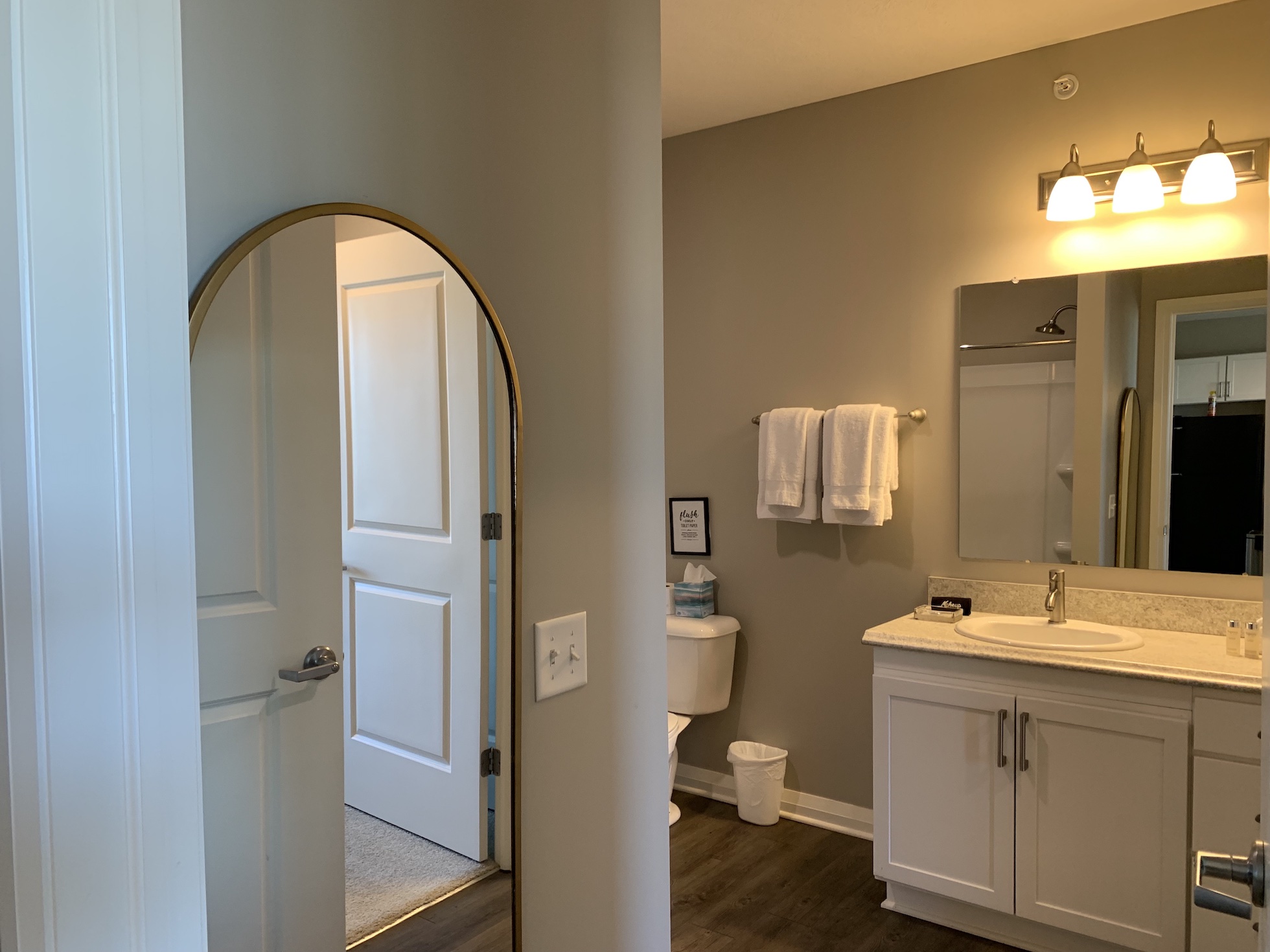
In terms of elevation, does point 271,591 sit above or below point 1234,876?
above

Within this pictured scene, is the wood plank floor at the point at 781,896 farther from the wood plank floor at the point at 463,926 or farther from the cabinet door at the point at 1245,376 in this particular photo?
the cabinet door at the point at 1245,376

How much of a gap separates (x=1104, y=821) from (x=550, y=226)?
210 cm

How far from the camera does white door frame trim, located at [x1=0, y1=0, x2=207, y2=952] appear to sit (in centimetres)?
48

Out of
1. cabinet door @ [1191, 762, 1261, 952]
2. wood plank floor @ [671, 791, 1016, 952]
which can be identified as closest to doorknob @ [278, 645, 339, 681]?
wood plank floor @ [671, 791, 1016, 952]

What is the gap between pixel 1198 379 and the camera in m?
2.56

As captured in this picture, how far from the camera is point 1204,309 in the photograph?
2.55 meters

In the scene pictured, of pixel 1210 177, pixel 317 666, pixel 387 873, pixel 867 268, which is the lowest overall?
pixel 387 873

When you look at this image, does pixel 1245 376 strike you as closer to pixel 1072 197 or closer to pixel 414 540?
pixel 1072 197

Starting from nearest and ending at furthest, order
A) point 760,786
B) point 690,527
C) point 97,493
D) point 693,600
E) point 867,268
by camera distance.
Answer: point 97,493
point 867,268
point 760,786
point 693,600
point 690,527

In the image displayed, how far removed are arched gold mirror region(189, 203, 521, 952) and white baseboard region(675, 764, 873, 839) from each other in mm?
2383

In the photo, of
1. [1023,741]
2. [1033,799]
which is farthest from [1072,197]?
[1033,799]

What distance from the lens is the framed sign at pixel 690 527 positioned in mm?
3615

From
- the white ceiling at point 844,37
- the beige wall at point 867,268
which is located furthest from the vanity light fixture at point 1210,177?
the white ceiling at point 844,37

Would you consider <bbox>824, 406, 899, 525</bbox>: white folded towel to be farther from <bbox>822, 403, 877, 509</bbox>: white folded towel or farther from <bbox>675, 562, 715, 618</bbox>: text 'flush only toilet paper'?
<bbox>675, 562, 715, 618</bbox>: text 'flush only toilet paper'
